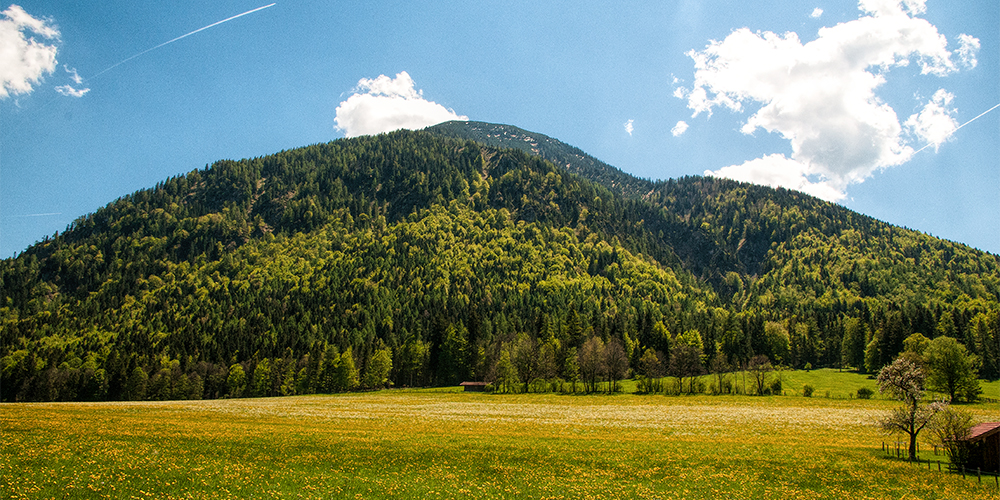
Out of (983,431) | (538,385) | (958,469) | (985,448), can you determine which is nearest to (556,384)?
(538,385)

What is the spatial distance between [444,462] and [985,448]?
3397 centimetres

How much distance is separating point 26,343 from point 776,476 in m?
262

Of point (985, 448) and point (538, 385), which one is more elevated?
point (985, 448)

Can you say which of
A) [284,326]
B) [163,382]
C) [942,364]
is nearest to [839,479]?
[942,364]

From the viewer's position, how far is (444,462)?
2703 centimetres

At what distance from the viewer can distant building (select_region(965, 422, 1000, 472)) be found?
28859 millimetres

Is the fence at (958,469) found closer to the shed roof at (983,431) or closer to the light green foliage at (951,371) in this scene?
the shed roof at (983,431)

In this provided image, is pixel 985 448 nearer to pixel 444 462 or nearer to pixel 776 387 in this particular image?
pixel 444 462

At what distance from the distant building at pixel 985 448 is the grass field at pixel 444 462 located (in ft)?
6.62

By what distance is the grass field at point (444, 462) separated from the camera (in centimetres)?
1973

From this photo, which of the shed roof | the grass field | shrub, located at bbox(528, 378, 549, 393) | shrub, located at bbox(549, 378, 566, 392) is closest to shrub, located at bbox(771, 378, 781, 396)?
shrub, located at bbox(549, 378, 566, 392)

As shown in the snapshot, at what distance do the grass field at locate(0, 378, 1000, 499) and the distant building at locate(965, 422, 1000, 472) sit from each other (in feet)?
6.62

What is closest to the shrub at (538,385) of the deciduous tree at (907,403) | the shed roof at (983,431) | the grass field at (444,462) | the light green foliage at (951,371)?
the grass field at (444,462)

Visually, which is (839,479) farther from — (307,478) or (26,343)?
(26,343)
